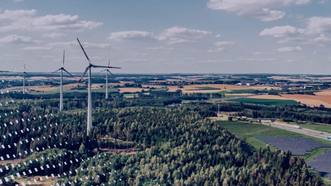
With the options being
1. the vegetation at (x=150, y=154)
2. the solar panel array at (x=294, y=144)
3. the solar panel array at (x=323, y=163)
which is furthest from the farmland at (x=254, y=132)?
the solar panel array at (x=323, y=163)

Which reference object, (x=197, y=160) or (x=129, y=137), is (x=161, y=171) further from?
(x=129, y=137)

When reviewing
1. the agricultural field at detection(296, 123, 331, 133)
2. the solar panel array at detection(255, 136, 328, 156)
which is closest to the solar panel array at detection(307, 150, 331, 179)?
the solar panel array at detection(255, 136, 328, 156)

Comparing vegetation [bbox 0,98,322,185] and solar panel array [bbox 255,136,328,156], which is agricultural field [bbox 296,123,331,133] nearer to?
solar panel array [bbox 255,136,328,156]

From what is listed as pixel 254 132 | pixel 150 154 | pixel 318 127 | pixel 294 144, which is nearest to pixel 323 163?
pixel 294 144

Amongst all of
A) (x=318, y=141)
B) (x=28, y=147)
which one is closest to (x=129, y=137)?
(x=28, y=147)

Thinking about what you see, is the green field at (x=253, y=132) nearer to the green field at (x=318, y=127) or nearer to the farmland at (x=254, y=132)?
the farmland at (x=254, y=132)
